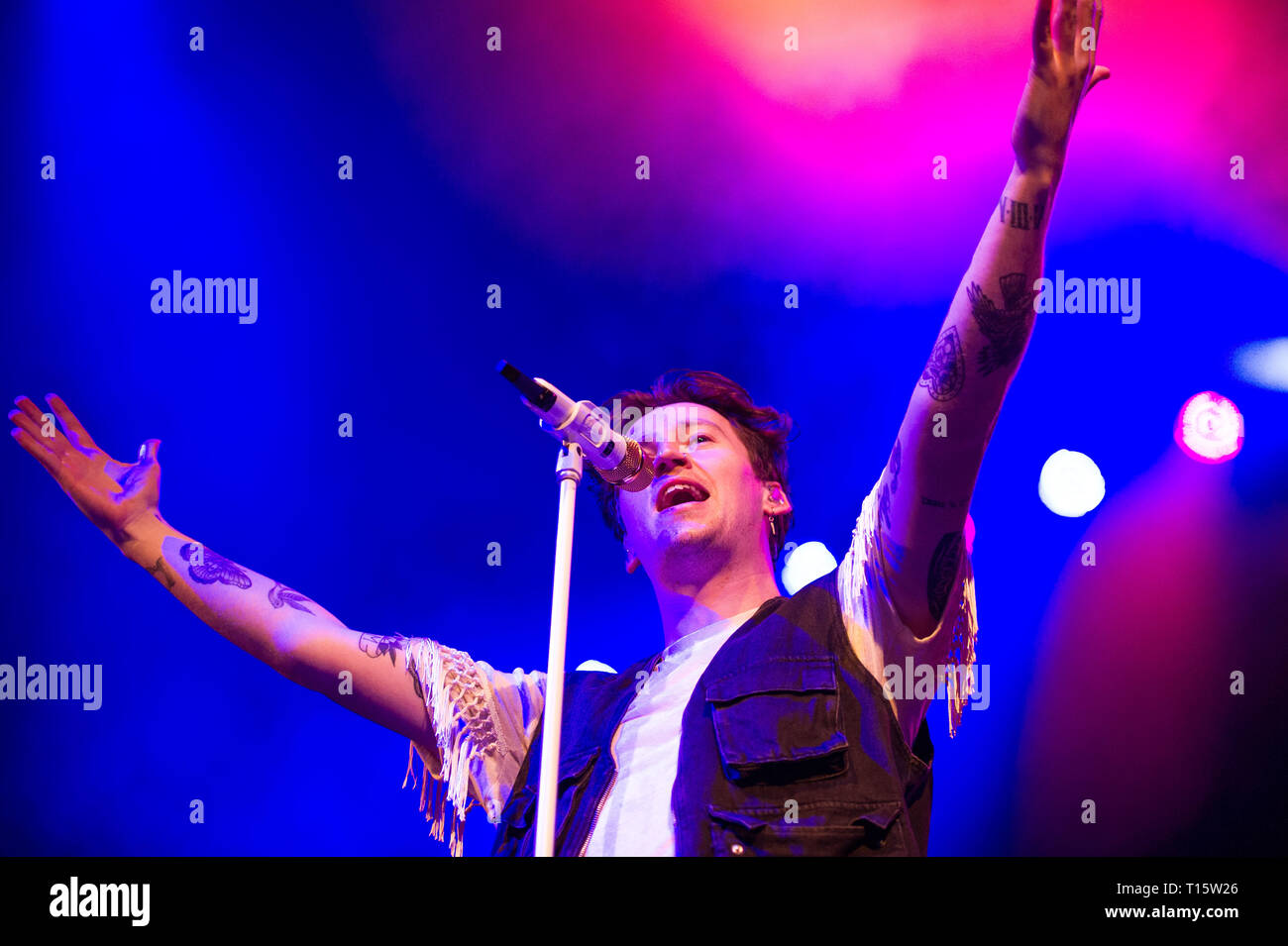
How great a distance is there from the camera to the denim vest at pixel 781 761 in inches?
92.6

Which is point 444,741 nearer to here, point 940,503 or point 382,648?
point 382,648

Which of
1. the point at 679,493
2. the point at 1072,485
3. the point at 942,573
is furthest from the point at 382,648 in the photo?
the point at 1072,485

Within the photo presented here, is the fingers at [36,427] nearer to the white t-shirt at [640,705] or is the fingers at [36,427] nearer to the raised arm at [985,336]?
the white t-shirt at [640,705]

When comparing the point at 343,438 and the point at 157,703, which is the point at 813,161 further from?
the point at 157,703

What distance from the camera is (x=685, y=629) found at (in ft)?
9.17

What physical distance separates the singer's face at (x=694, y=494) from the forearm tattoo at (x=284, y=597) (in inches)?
31.8

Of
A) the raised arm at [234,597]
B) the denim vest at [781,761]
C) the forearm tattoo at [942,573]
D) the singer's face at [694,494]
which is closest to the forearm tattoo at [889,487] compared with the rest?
the forearm tattoo at [942,573]

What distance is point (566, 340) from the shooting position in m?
3.08

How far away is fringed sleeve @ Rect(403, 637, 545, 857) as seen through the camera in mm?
2768

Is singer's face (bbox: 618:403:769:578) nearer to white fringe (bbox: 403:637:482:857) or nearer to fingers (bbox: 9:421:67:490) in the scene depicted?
white fringe (bbox: 403:637:482:857)

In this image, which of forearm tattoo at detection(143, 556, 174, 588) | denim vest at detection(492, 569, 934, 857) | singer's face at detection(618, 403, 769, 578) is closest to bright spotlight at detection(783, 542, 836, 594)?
singer's face at detection(618, 403, 769, 578)

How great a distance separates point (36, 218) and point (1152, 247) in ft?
9.51

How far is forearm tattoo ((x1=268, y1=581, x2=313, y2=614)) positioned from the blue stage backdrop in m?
0.13

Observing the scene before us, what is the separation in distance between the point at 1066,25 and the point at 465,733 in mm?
1974
